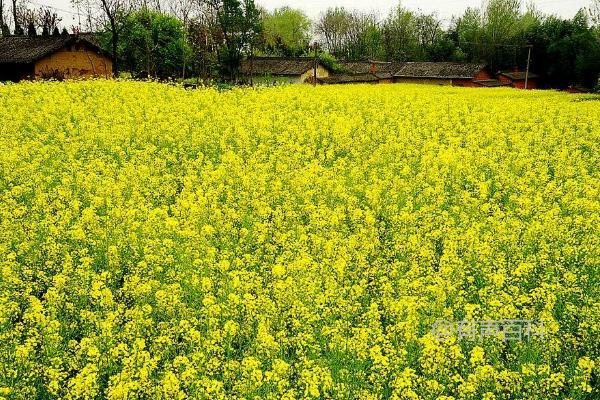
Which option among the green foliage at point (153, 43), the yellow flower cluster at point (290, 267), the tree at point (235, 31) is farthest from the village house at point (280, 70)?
the yellow flower cluster at point (290, 267)

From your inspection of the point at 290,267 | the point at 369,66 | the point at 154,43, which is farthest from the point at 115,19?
the point at 290,267

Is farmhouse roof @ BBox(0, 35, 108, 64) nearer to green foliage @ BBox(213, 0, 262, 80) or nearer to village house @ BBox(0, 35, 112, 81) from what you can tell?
village house @ BBox(0, 35, 112, 81)

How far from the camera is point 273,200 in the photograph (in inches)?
393

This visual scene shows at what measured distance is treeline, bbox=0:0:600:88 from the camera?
52.4m

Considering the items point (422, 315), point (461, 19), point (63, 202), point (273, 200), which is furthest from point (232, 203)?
point (461, 19)

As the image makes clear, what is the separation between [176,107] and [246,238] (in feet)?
39.1

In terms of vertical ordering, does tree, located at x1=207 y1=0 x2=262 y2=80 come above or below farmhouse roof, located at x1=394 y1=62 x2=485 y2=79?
above

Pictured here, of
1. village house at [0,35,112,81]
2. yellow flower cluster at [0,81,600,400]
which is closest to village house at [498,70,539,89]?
village house at [0,35,112,81]

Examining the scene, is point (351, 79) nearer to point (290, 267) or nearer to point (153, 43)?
point (153, 43)

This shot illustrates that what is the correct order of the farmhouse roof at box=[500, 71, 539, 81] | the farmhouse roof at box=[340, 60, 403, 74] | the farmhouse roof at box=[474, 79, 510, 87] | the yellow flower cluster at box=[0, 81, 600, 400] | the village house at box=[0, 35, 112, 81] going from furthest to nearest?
1. the farmhouse roof at box=[340, 60, 403, 74]
2. the farmhouse roof at box=[500, 71, 539, 81]
3. the farmhouse roof at box=[474, 79, 510, 87]
4. the village house at box=[0, 35, 112, 81]
5. the yellow flower cluster at box=[0, 81, 600, 400]

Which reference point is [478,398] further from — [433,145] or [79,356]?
[433,145]

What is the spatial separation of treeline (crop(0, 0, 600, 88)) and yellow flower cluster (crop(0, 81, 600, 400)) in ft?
A: 101

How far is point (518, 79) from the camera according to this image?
6162cm

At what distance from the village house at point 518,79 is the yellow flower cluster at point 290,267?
1943 inches
